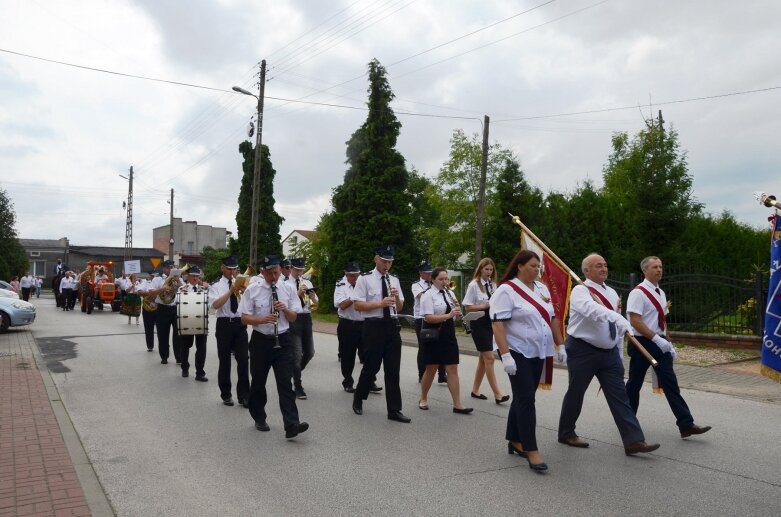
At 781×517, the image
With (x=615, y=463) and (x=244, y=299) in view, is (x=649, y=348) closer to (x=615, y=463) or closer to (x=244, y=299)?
(x=615, y=463)

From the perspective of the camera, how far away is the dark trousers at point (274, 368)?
6.93m

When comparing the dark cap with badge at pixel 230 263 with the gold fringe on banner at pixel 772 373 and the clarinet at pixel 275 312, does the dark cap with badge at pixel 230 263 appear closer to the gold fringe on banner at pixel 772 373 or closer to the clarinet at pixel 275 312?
the clarinet at pixel 275 312

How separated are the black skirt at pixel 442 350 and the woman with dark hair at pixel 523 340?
1.89m

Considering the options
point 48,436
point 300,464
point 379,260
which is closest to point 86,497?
point 300,464

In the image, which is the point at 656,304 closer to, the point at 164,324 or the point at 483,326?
the point at 483,326

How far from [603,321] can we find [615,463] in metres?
1.24

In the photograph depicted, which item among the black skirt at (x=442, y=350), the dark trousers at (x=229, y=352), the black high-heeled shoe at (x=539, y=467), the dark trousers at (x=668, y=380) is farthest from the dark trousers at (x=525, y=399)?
the dark trousers at (x=229, y=352)

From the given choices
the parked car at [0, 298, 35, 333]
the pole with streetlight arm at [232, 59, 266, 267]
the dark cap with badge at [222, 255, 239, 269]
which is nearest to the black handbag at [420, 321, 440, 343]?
the dark cap with badge at [222, 255, 239, 269]

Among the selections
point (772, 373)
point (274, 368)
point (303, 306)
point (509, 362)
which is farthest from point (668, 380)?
point (303, 306)

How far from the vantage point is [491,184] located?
3055cm

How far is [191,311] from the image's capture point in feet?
34.6

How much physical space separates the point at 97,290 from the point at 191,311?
1949 cm

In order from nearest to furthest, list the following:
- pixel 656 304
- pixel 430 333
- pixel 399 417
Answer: pixel 656 304 → pixel 399 417 → pixel 430 333

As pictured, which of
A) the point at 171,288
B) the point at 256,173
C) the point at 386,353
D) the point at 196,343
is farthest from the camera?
the point at 256,173
